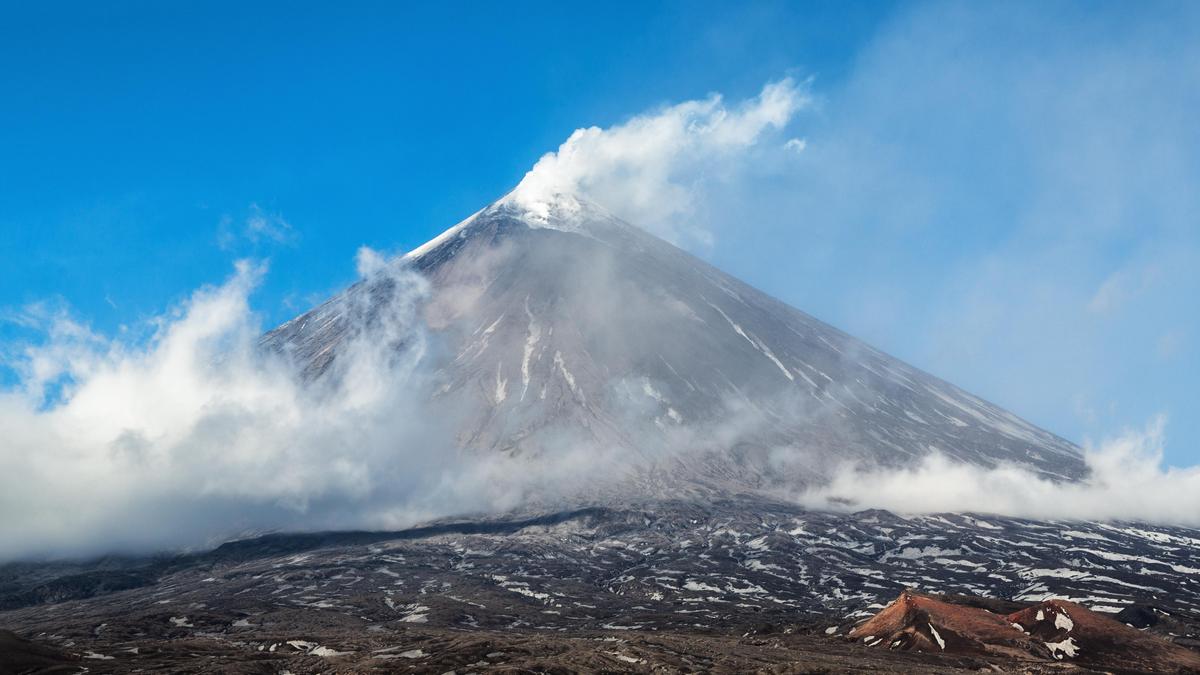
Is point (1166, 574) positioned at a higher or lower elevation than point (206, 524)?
lower

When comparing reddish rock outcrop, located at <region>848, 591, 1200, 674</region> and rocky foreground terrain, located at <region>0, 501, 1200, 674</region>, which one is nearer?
rocky foreground terrain, located at <region>0, 501, 1200, 674</region>

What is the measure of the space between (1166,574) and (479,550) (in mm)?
99412

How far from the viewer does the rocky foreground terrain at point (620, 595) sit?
67.6 metres

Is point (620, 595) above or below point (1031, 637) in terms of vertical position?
above

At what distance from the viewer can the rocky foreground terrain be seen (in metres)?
67.6

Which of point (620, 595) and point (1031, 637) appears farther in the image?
point (620, 595)

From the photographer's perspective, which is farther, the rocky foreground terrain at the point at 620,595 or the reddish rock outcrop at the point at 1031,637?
the reddish rock outcrop at the point at 1031,637

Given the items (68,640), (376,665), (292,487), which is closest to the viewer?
(376,665)

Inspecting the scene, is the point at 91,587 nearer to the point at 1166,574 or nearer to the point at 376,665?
the point at 376,665

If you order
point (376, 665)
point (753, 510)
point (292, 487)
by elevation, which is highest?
point (292, 487)

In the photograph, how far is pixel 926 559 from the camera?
5600 inches

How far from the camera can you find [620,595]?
116438 millimetres

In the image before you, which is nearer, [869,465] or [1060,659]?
[1060,659]

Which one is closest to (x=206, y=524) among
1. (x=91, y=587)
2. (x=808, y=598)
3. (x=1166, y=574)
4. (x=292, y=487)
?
(x=292, y=487)
